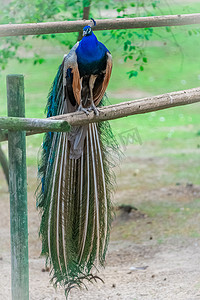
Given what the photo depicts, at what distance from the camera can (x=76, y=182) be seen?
277 cm

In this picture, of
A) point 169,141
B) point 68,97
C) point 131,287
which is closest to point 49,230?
point 68,97

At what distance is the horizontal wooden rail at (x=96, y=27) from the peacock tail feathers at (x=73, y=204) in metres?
0.35

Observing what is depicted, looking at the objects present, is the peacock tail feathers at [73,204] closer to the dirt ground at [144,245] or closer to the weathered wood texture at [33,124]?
the dirt ground at [144,245]

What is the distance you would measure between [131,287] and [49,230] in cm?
98

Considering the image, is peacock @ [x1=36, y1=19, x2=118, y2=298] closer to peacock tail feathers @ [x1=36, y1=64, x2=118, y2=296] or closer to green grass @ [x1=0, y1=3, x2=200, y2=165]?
peacock tail feathers @ [x1=36, y1=64, x2=118, y2=296]

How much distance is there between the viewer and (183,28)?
165 inches

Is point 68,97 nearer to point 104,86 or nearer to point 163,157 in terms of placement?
point 104,86

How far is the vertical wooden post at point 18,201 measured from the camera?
233 centimetres

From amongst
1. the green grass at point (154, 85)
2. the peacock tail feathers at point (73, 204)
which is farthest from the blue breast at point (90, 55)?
the green grass at point (154, 85)

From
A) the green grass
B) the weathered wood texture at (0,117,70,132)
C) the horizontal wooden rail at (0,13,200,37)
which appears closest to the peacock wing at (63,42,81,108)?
the horizontal wooden rail at (0,13,200,37)

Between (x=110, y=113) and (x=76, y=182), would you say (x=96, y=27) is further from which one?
(x=76, y=182)

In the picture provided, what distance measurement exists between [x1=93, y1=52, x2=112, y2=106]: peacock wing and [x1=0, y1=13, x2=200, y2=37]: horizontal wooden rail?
15.5 inches

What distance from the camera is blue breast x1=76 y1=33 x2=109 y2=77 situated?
273cm

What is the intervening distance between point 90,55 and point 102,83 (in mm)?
203
